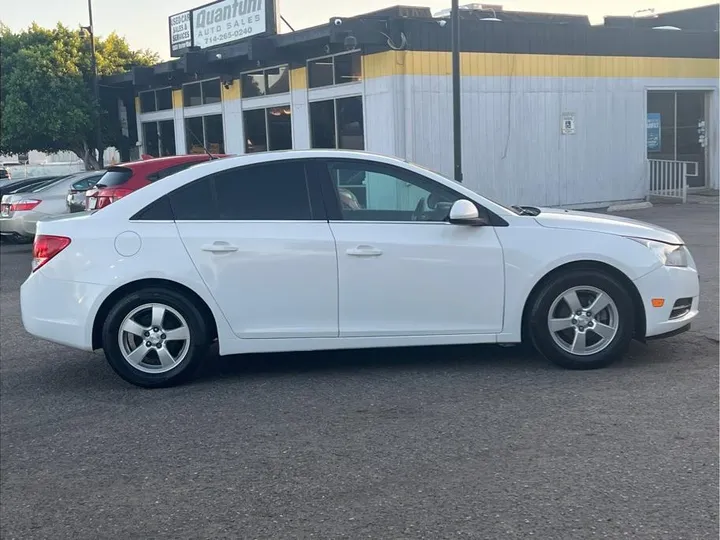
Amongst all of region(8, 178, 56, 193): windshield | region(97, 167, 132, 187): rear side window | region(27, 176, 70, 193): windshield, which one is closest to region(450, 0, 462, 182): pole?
region(97, 167, 132, 187): rear side window

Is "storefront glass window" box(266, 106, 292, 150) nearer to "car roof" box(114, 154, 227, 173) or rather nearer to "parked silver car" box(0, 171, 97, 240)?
"parked silver car" box(0, 171, 97, 240)

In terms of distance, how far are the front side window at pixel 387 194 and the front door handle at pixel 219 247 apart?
2.71 ft

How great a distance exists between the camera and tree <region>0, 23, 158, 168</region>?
28.3 m

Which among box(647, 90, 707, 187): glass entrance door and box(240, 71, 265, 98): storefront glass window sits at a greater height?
box(240, 71, 265, 98): storefront glass window

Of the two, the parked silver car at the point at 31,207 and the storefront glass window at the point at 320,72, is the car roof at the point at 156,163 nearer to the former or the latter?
the parked silver car at the point at 31,207

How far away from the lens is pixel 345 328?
20.5ft

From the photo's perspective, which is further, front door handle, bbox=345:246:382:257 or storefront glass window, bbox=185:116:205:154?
storefront glass window, bbox=185:116:205:154

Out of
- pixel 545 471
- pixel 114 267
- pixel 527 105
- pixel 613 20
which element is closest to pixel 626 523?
pixel 545 471

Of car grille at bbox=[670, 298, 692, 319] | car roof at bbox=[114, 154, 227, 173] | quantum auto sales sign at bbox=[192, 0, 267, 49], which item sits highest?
quantum auto sales sign at bbox=[192, 0, 267, 49]

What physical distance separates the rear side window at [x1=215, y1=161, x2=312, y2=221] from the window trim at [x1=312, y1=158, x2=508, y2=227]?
131mm

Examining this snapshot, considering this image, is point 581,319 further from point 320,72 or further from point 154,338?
point 320,72

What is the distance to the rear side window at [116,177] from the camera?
10828mm

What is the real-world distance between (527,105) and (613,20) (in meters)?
5.20

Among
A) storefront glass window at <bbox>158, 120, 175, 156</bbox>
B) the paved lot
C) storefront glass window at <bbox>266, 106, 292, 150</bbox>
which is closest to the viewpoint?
the paved lot
